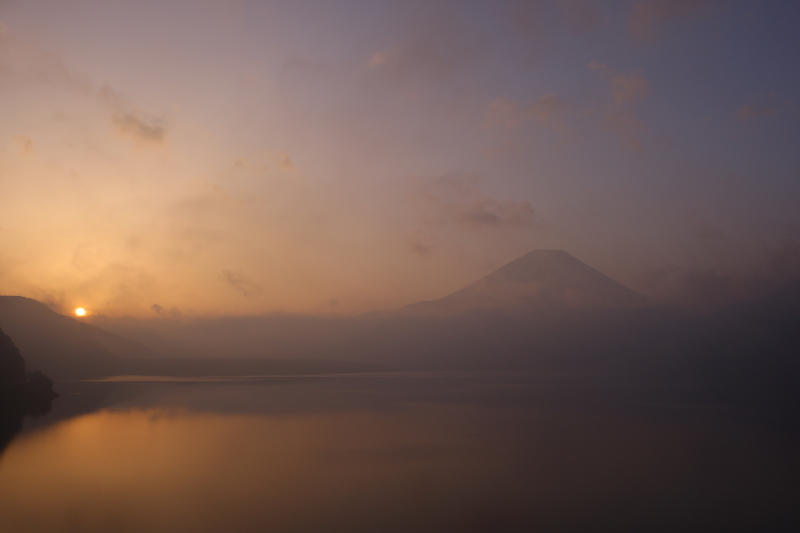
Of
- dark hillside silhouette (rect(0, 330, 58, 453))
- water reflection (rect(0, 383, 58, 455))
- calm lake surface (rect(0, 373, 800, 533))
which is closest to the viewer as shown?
calm lake surface (rect(0, 373, 800, 533))

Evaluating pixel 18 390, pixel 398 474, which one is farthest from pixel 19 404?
Answer: pixel 398 474

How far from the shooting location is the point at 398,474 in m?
14.0

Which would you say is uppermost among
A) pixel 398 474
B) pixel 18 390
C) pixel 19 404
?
pixel 18 390

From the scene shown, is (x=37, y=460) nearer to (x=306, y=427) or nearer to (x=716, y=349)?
(x=306, y=427)

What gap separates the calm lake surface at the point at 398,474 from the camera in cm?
1024

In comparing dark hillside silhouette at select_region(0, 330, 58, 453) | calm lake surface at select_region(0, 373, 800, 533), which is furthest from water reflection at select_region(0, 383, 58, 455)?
calm lake surface at select_region(0, 373, 800, 533)

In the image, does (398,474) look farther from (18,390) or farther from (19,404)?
(18,390)

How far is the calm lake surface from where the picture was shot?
10242 mm

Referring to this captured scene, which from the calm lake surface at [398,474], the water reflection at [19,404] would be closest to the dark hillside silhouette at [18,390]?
the water reflection at [19,404]

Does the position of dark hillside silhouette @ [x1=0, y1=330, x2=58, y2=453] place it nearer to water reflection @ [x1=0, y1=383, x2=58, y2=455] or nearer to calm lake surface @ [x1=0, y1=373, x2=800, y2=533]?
water reflection @ [x1=0, y1=383, x2=58, y2=455]

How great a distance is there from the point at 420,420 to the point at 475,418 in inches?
120

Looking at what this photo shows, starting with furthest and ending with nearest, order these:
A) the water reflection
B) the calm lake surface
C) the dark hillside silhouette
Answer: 1. the dark hillside silhouette
2. the water reflection
3. the calm lake surface

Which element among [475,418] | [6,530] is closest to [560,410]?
[475,418]

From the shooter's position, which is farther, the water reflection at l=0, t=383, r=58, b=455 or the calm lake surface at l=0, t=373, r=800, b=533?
the water reflection at l=0, t=383, r=58, b=455
